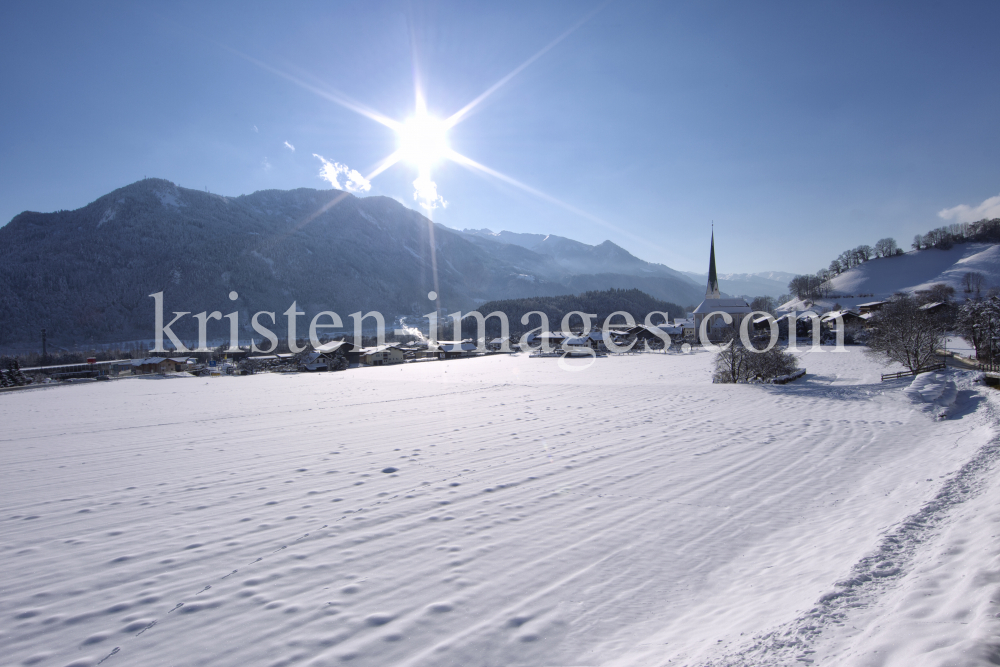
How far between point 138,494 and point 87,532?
1509mm

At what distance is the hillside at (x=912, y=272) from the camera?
292ft

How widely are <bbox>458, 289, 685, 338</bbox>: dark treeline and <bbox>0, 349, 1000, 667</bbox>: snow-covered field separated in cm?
8636

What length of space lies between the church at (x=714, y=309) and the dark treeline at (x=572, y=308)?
13374mm

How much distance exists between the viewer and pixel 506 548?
490 centimetres

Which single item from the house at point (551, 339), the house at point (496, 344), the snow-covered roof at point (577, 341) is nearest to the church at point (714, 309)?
the snow-covered roof at point (577, 341)

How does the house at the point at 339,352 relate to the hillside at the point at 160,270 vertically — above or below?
below

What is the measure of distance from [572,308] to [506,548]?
378 feet

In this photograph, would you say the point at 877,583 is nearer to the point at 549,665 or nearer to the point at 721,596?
the point at 721,596

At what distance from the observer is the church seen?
6694 cm

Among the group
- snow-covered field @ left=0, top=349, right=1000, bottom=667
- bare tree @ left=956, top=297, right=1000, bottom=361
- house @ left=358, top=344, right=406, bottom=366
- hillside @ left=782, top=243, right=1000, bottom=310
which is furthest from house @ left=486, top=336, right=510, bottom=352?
hillside @ left=782, top=243, right=1000, bottom=310

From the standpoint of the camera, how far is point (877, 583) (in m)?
3.81

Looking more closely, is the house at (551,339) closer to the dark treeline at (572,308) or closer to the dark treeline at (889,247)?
the dark treeline at (572,308)

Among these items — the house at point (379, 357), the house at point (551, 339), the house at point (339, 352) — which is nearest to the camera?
the house at point (339, 352)

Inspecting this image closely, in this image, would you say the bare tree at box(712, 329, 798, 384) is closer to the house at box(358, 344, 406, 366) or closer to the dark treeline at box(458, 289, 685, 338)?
the house at box(358, 344, 406, 366)
